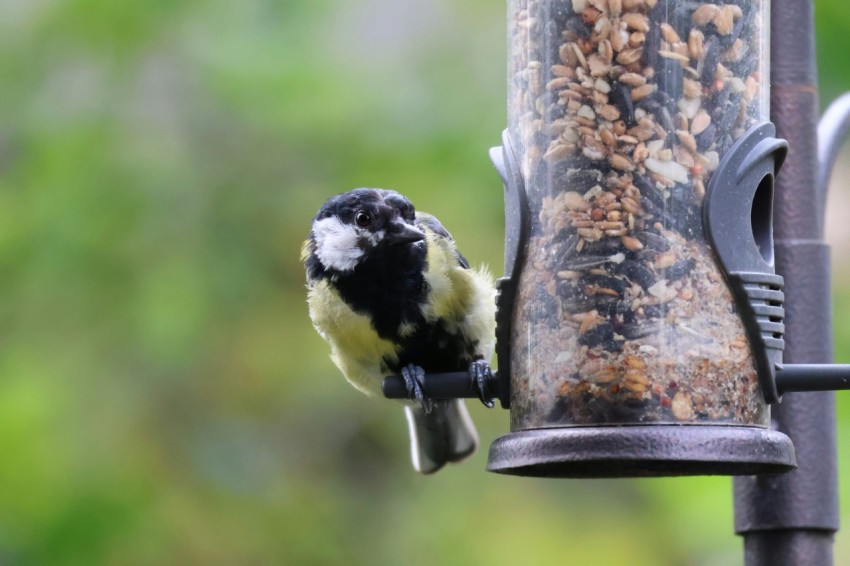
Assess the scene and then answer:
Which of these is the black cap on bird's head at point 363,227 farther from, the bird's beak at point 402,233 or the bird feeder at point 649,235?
the bird feeder at point 649,235

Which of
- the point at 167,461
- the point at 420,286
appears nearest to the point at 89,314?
the point at 167,461

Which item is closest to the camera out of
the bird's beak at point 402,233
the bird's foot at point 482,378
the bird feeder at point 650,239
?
the bird feeder at point 650,239

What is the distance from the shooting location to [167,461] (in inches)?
231

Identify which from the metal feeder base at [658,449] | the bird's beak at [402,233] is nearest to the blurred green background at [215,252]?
the bird's beak at [402,233]

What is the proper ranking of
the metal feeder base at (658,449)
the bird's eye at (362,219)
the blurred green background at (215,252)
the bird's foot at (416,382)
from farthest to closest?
the blurred green background at (215,252) → the bird's eye at (362,219) → the bird's foot at (416,382) → the metal feeder base at (658,449)

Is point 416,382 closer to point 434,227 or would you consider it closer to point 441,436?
point 434,227

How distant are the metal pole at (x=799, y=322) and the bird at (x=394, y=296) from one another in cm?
116

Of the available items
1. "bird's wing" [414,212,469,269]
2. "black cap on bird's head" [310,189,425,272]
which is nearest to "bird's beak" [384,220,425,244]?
"black cap on bird's head" [310,189,425,272]

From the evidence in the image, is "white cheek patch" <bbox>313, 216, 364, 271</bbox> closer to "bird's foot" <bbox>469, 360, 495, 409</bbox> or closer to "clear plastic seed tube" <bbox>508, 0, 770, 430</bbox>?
"bird's foot" <bbox>469, 360, 495, 409</bbox>

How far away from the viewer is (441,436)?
5.04 metres

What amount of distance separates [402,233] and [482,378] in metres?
0.79

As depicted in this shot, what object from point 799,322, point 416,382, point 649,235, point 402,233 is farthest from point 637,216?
point 402,233

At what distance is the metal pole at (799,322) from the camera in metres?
3.33

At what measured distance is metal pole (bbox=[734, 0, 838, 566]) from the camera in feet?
10.9
